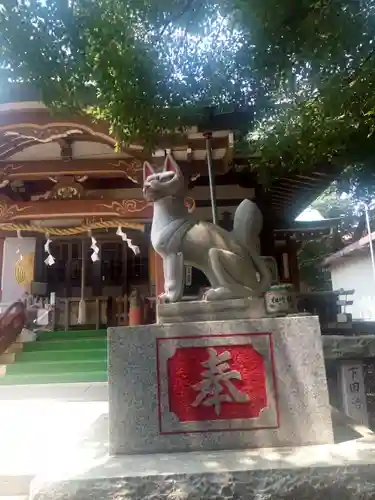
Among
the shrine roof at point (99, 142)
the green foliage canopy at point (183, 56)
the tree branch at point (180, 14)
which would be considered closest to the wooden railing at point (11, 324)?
the shrine roof at point (99, 142)

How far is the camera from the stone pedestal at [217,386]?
2684 mm

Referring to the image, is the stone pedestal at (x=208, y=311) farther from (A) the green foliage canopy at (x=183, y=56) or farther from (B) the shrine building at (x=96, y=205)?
(B) the shrine building at (x=96, y=205)

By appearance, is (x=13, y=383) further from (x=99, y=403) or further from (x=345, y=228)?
(x=345, y=228)

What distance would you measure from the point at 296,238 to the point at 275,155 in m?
6.86

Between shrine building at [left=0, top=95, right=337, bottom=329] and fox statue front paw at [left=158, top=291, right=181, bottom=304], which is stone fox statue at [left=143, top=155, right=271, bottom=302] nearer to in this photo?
fox statue front paw at [left=158, top=291, right=181, bottom=304]

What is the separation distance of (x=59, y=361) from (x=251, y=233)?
5.55 m

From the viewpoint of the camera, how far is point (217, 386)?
2768mm

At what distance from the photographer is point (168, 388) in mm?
2754

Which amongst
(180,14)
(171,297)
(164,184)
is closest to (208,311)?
(171,297)

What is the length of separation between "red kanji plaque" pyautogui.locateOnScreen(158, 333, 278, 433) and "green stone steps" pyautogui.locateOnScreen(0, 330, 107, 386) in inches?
175

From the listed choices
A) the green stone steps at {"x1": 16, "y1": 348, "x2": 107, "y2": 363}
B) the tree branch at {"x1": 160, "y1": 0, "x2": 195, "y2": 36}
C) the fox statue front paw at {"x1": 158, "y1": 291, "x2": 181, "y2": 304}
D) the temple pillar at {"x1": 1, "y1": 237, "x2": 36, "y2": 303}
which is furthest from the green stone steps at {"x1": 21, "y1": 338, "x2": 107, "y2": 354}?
the tree branch at {"x1": 160, "y1": 0, "x2": 195, "y2": 36}

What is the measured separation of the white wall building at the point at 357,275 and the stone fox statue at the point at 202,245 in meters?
14.1

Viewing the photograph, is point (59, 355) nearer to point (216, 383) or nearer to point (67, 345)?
point (67, 345)

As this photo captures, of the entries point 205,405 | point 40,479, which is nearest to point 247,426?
point 205,405
